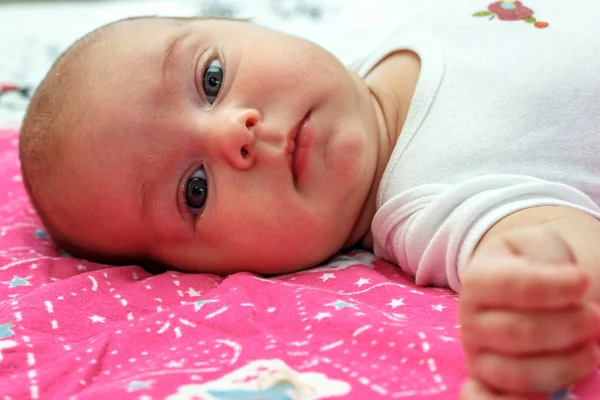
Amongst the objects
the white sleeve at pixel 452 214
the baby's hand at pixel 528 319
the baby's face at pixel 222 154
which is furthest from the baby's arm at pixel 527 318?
the baby's face at pixel 222 154

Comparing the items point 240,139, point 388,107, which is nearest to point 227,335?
point 240,139

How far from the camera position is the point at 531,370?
23.3 inches

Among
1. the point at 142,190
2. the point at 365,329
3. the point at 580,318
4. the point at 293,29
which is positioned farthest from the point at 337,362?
the point at 293,29

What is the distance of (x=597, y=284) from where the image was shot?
0.75 m

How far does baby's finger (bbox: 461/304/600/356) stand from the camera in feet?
1.91

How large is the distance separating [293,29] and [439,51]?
0.85m

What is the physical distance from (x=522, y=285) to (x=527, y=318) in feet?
0.10

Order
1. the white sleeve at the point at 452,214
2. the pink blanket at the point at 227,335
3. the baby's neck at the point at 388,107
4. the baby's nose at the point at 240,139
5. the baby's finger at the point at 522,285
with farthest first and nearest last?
the baby's neck at the point at 388,107, the baby's nose at the point at 240,139, the white sleeve at the point at 452,214, the pink blanket at the point at 227,335, the baby's finger at the point at 522,285

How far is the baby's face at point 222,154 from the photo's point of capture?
1.04 meters

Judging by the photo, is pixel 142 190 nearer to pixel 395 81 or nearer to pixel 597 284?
pixel 395 81

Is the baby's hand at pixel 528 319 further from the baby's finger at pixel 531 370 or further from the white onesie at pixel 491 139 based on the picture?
the white onesie at pixel 491 139

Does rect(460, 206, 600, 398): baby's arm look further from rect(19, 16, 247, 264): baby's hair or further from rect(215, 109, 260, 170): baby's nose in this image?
rect(19, 16, 247, 264): baby's hair

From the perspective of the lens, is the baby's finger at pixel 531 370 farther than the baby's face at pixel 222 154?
No

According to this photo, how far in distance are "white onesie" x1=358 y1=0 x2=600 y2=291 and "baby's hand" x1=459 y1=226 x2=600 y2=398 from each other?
11.4 inches
